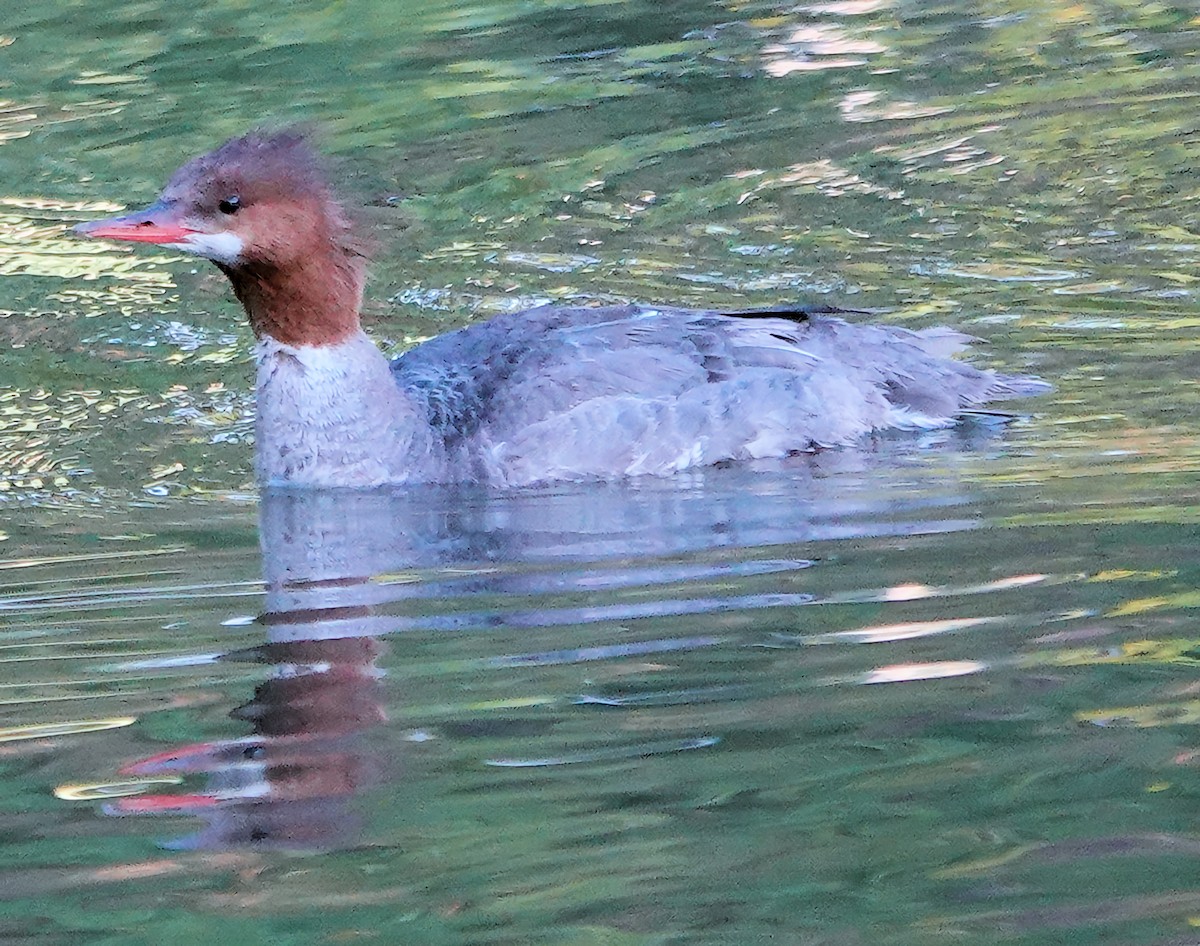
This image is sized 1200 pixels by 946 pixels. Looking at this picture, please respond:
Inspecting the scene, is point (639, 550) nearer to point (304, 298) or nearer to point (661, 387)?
point (661, 387)

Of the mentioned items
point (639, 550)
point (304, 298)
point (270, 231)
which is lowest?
point (639, 550)

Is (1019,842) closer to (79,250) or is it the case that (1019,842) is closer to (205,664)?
(205,664)

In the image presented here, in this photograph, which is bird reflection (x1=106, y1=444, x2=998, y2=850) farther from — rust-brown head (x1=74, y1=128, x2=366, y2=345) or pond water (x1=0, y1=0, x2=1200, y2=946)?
rust-brown head (x1=74, y1=128, x2=366, y2=345)

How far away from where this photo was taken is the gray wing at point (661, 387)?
8.12 metres

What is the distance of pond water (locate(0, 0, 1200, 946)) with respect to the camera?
13.4ft

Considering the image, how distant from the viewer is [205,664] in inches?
220

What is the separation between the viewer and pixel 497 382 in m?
8.23

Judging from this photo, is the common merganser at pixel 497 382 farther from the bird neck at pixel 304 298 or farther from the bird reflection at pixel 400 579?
the bird reflection at pixel 400 579

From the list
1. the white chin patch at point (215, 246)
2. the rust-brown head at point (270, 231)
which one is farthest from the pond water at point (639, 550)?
the white chin patch at point (215, 246)

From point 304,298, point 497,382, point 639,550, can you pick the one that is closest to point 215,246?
point 304,298

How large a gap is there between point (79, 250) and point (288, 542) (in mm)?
4742

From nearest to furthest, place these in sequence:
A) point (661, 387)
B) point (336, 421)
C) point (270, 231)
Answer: point (270, 231)
point (336, 421)
point (661, 387)

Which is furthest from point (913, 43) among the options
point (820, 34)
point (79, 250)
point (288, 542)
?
point (288, 542)

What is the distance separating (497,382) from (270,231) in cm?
107
